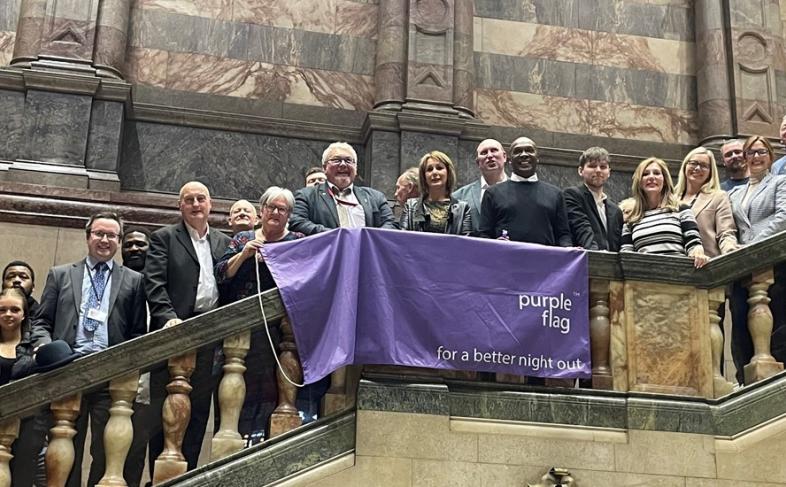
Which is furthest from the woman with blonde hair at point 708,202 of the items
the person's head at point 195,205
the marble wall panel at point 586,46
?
the marble wall panel at point 586,46

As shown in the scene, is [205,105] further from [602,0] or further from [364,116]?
[602,0]

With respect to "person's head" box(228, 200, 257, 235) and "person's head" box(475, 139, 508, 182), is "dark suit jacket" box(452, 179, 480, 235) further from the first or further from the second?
"person's head" box(228, 200, 257, 235)

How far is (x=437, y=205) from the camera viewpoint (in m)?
6.99

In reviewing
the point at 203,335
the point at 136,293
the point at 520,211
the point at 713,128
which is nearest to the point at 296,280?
the point at 203,335

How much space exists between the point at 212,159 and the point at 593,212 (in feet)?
19.7

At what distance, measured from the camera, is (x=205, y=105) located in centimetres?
1233

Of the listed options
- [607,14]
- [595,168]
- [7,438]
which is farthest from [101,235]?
[607,14]

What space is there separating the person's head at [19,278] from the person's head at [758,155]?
523 centimetres

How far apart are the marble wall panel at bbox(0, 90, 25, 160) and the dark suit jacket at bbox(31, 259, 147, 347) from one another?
5.22 meters

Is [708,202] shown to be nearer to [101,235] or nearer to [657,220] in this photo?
[657,220]

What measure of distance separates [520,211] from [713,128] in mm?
7327

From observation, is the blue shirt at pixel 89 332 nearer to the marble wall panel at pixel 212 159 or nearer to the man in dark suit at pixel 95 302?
the man in dark suit at pixel 95 302

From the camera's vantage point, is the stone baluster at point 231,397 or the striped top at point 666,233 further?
the striped top at point 666,233

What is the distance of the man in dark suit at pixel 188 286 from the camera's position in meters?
6.11
